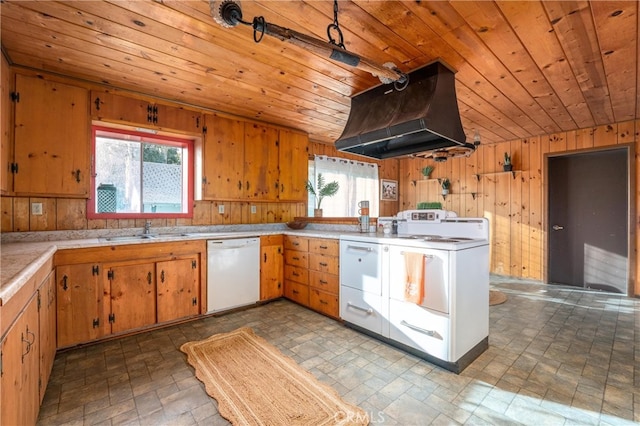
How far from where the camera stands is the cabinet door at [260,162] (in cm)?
390

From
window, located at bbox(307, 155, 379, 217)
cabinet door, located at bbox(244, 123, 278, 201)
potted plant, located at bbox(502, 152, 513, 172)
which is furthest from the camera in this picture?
window, located at bbox(307, 155, 379, 217)

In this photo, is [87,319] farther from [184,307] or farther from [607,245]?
[607,245]

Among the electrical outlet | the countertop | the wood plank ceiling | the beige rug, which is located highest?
the wood plank ceiling

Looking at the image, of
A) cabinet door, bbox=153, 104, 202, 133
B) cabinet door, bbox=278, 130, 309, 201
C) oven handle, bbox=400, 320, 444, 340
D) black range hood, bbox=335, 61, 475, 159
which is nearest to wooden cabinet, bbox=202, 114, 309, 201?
cabinet door, bbox=278, 130, 309, 201

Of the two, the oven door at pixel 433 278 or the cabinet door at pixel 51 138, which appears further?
the cabinet door at pixel 51 138

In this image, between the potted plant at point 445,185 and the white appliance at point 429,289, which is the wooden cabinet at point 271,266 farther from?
the potted plant at point 445,185

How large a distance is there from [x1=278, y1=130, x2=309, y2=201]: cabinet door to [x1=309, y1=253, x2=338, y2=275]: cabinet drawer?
1270mm

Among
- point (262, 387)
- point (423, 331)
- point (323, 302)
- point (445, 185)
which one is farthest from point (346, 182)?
point (262, 387)

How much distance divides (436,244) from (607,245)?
3959 mm

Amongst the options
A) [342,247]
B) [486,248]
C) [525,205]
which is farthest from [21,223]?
[525,205]

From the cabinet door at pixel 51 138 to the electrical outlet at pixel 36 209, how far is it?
8.0 inches

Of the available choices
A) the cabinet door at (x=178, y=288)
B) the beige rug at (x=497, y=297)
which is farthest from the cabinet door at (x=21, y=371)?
the beige rug at (x=497, y=297)

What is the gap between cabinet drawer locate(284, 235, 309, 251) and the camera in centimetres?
349

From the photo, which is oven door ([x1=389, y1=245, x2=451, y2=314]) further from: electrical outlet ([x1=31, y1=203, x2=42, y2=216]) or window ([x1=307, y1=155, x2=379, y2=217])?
electrical outlet ([x1=31, y1=203, x2=42, y2=216])
